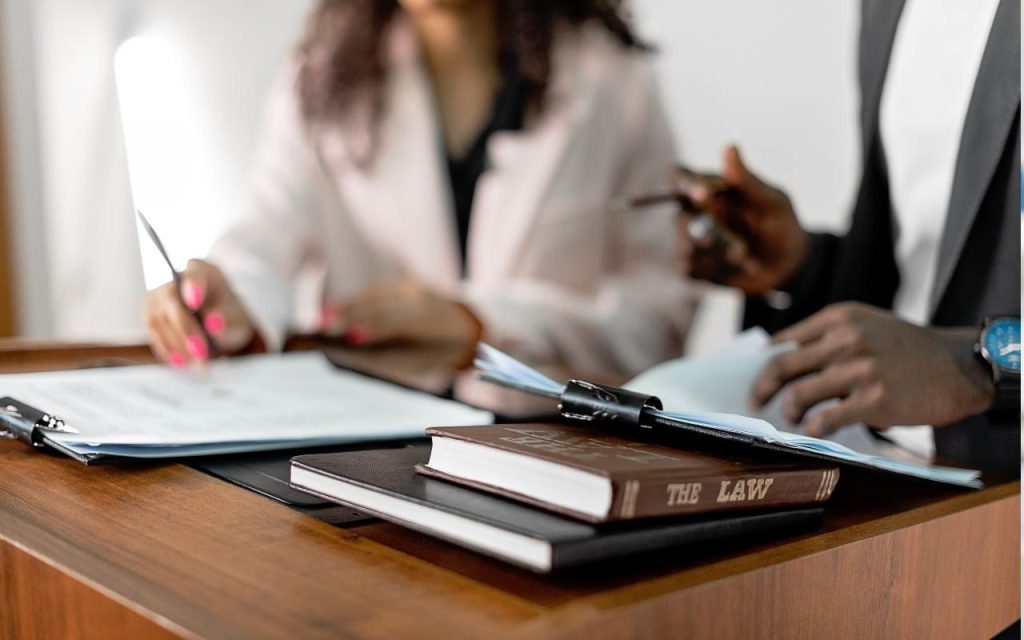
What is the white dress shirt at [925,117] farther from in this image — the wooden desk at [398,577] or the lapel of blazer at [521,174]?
the lapel of blazer at [521,174]

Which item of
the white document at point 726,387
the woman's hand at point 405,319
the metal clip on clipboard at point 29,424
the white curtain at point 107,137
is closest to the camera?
the metal clip on clipboard at point 29,424

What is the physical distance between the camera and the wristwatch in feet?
1.90

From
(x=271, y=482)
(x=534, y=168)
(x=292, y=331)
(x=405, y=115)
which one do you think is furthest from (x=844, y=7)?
(x=271, y=482)

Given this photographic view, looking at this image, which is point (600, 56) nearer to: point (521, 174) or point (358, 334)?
point (521, 174)

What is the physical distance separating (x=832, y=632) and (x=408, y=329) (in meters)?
0.94

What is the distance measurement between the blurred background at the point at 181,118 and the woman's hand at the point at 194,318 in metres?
0.03

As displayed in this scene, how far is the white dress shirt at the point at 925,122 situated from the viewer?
74 centimetres

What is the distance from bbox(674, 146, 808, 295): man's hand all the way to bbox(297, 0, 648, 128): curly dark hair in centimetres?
61

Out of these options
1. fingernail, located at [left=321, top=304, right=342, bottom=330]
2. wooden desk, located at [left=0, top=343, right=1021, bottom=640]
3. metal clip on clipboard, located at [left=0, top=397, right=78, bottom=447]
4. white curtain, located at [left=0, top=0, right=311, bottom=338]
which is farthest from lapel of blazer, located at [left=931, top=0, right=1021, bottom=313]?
white curtain, located at [left=0, top=0, right=311, bottom=338]

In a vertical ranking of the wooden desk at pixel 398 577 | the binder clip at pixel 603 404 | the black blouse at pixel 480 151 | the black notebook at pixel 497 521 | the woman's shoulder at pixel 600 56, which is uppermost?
the woman's shoulder at pixel 600 56

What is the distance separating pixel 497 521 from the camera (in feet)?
1.15

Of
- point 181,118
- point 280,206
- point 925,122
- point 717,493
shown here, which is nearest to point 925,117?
point 925,122

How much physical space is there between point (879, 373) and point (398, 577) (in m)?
0.35

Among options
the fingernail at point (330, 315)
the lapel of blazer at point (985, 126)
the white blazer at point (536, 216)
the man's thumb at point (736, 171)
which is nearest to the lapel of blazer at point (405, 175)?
the white blazer at point (536, 216)
